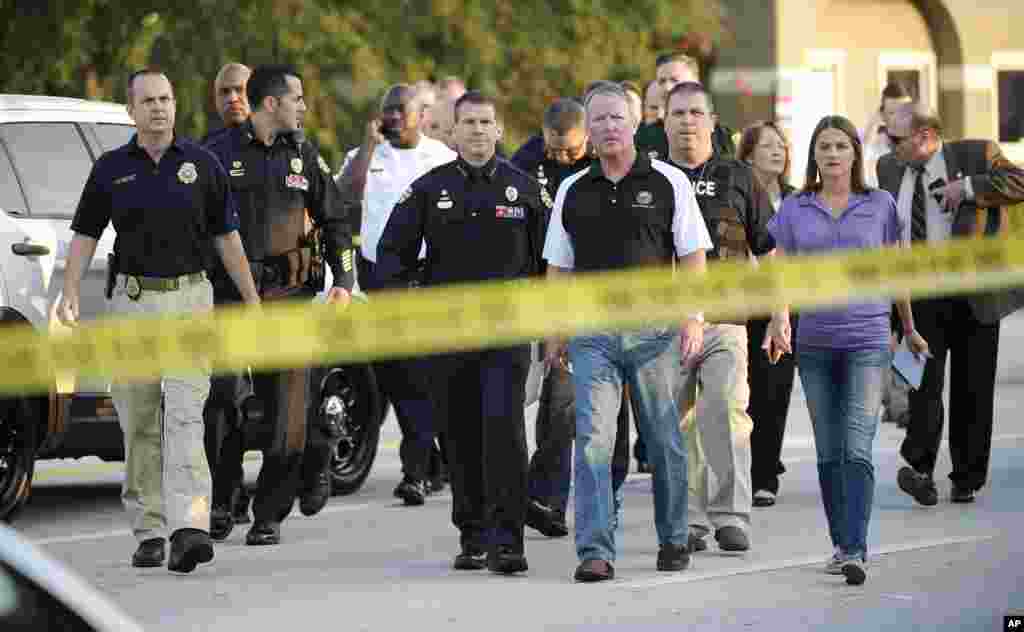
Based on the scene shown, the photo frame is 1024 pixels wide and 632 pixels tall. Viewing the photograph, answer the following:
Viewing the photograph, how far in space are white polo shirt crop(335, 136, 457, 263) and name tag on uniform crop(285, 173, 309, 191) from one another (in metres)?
1.92

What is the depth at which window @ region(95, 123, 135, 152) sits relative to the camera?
12.1 metres

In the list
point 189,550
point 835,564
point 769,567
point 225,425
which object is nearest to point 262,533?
point 225,425

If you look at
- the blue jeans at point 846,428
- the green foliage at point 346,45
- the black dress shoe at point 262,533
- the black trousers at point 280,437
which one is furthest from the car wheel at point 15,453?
A: the green foliage at point 346,45

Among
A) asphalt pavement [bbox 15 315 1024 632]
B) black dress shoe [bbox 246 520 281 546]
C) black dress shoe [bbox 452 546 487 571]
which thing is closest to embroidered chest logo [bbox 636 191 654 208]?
asphalt pavement [bbox 15 315 1024 632]

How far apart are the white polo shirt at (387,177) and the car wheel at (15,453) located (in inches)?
98.1

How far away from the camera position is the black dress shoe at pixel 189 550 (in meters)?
9.88

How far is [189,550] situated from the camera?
Answer: 9.88m

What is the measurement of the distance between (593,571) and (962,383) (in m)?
3.13

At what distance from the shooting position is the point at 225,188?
10.2 m

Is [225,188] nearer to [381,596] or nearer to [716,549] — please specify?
[381,596]

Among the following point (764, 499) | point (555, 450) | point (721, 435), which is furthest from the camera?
point (764, 499)

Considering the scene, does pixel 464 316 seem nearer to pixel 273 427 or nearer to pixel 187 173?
pixel 273 427

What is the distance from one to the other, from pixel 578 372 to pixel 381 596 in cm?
117

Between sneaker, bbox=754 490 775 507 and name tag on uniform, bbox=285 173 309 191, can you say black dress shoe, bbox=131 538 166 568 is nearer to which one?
name tag on uniform, bbox=285 173 309 191
